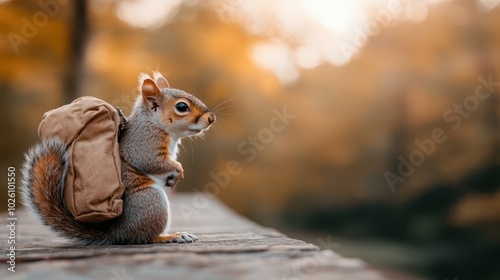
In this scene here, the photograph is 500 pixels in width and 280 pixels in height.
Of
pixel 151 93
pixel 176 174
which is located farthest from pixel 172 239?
pixel 151 93

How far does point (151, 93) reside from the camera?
274 cm

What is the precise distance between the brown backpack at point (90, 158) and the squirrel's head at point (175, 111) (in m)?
0.19

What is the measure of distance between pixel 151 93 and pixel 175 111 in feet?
0.43

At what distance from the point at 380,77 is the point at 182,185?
19.1ft

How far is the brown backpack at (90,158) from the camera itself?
251 centimetres

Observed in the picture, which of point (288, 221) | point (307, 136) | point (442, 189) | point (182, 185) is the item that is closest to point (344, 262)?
point (182, 185)

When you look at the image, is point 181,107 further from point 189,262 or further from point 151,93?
point 189,262

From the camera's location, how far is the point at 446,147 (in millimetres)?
15344

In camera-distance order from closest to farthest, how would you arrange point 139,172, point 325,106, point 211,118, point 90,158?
point 90,158, point 139,172, point 211,118, point 325,106

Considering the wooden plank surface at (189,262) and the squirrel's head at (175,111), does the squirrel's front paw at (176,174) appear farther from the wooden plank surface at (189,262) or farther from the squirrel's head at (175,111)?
the wooden plank surface at (189,262)

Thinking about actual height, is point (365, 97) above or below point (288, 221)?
above

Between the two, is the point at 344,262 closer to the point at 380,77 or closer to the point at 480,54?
the point at 480,54

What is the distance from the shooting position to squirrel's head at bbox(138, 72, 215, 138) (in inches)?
107

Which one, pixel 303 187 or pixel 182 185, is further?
pixel 303 187
